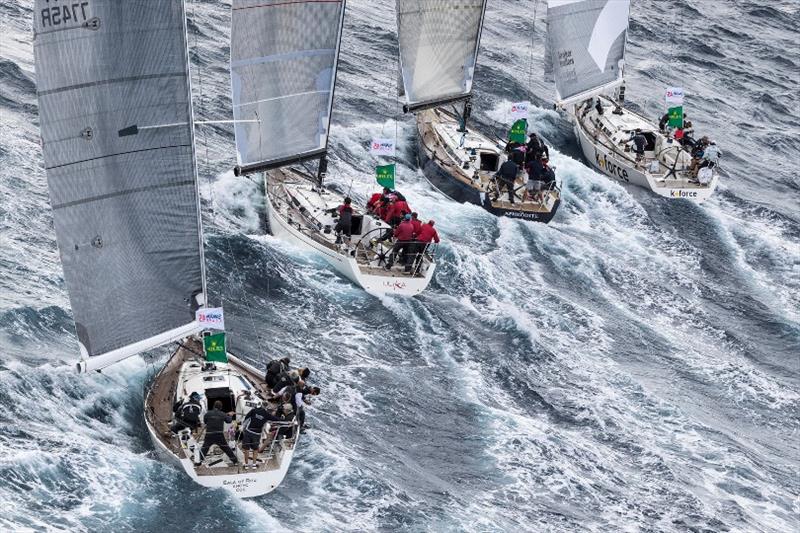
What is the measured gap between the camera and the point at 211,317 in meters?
23.2

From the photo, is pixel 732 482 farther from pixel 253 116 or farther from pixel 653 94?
pixel 653 94

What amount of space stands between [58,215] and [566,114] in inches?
1020

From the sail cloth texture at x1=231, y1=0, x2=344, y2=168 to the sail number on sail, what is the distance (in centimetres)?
872

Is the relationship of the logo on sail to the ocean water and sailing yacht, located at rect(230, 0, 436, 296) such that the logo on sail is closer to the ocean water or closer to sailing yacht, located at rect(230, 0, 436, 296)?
the ocean water

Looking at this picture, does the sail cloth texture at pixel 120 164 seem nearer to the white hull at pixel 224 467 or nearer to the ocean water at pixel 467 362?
the white hull at pixel 224 467

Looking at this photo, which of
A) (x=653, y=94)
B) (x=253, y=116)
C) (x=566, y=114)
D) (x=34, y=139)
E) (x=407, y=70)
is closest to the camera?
(x=253, y=116)

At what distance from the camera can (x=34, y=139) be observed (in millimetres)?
34344

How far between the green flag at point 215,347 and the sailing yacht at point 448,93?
13332mm

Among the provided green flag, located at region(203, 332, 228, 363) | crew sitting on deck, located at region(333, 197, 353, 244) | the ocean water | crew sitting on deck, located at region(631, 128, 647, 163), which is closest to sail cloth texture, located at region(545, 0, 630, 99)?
the ocean water

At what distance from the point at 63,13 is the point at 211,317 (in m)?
5.97

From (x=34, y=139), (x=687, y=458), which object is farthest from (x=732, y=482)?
(x=34, y=139)

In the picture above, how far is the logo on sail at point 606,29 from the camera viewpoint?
4334 cm

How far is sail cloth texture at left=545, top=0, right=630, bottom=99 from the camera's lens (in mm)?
41969

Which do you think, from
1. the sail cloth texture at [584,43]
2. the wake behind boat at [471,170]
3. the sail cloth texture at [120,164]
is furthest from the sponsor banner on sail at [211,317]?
the sail cloth texture at [584,43]
